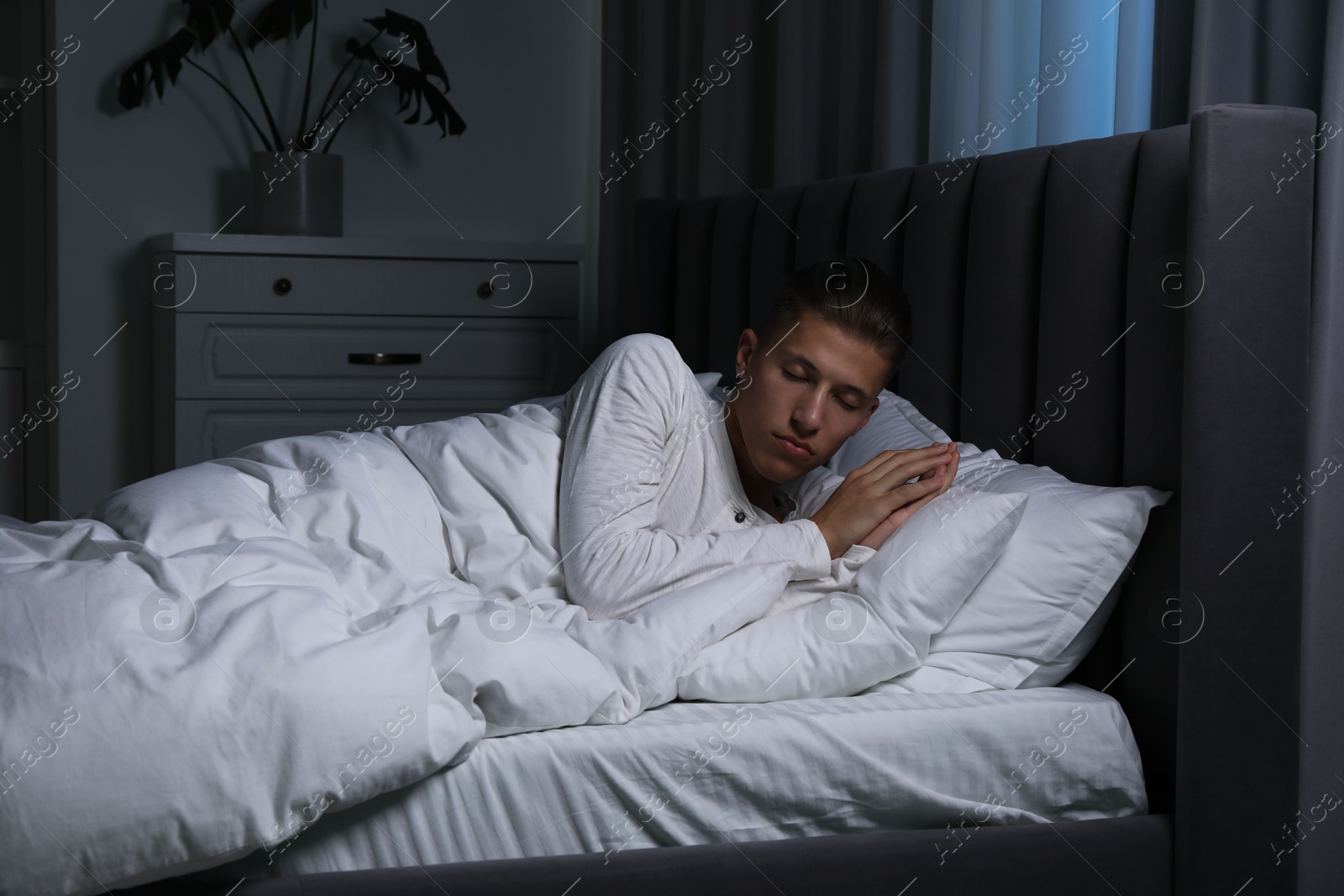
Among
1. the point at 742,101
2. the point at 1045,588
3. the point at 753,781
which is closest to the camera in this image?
the point at 753,781

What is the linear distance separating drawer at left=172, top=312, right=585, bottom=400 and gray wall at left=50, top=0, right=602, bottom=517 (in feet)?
1.42

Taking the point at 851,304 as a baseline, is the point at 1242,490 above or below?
below

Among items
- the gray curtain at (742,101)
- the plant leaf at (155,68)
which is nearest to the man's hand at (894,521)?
the gray curtain at (742,101)

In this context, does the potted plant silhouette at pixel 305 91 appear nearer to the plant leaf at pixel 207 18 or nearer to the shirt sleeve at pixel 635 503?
the plant leaf at pixel 207 18

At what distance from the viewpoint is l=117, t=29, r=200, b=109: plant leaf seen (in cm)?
283

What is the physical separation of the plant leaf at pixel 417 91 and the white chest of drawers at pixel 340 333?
468 millimetres

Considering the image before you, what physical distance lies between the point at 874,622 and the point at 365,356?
191 cm

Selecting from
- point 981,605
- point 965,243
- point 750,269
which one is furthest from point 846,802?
point 750,269

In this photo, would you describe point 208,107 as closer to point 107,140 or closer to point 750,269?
point 107,140

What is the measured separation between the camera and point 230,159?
3047mm

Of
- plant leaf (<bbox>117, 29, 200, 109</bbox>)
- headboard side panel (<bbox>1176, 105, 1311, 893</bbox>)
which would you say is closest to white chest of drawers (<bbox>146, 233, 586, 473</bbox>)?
plant leaf (<bbox>117, 29, 200, 109</bbox>)

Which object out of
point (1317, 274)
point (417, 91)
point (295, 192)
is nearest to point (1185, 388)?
point (1317, 274)

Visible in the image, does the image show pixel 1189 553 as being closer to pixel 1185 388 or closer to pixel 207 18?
pixel 1185 388

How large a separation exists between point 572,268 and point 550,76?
2.32ft
